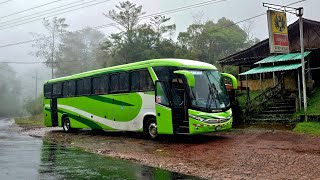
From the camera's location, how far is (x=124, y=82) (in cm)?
1589

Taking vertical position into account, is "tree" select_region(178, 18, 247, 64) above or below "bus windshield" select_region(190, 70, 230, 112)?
above

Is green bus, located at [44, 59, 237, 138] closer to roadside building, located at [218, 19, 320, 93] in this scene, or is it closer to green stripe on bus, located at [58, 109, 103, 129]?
green stripe on bus, located at [58, 109, 103, 129]

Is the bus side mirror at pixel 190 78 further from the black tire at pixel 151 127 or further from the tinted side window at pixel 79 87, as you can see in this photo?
the tinted side window at pixel 79 87

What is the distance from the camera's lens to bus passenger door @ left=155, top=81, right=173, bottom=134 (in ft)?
43.5

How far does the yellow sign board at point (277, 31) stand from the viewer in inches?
708

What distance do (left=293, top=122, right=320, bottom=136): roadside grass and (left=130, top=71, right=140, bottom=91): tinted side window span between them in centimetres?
735

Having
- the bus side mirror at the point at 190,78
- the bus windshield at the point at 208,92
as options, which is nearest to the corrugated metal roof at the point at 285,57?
the bus windshield at the point at 208,92

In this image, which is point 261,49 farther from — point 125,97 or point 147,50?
point 147,50

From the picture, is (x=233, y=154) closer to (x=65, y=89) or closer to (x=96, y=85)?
(x=96, y=85)

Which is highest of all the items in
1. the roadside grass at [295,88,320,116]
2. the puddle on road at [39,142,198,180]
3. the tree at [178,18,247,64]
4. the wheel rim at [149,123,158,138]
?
the tree at [178,18,247,64]

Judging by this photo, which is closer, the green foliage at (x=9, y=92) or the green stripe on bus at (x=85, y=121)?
the green stripe on bus at (x=85, y=121)

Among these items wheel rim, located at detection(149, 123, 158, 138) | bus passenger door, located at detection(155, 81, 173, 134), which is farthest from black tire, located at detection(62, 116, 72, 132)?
bus passenger door, located at detection(155, 81, 173, 134)

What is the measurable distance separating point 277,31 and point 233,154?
10149 millimetres

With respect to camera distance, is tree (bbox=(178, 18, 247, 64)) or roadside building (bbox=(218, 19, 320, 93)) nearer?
roadside building (bbox=(218, 19, 320, 93))
